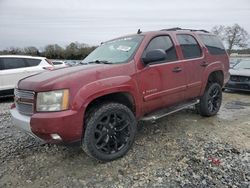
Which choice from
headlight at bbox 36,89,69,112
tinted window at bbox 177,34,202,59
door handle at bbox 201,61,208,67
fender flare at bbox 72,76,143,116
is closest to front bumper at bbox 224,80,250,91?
door handle at bbox 201,61,208,67

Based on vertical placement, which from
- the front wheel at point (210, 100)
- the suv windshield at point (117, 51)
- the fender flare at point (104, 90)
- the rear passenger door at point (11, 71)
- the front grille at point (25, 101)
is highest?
the suv windshield at point (117, 51)

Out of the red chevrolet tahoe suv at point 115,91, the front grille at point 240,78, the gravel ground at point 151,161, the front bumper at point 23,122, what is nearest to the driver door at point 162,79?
the red chevrolet tahoe suv at point 115,91

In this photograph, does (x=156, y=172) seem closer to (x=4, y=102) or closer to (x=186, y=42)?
(x=186, y=42)

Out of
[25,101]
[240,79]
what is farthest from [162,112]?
[240,79]

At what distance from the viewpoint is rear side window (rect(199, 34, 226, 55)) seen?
20.2 feet

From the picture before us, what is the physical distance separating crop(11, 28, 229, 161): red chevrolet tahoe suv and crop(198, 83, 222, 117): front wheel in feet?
0.70

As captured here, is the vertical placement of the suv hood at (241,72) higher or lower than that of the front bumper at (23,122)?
lower

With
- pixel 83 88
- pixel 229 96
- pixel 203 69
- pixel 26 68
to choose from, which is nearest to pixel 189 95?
pixel 203 69

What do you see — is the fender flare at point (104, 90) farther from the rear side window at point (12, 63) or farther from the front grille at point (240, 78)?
the front grille at point (240, 78)

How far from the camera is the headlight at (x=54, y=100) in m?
3.59

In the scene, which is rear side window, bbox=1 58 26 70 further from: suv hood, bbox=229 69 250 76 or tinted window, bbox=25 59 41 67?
suv hood, bbox=229 69 250 76

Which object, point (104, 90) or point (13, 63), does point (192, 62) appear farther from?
point (13, 63)

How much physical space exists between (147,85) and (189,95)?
1361 mm

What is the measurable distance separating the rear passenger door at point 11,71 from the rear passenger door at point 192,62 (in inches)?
249
